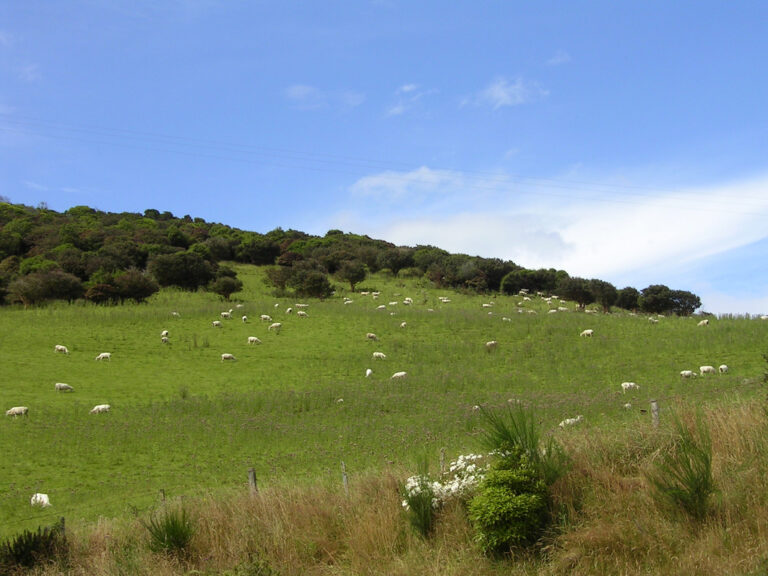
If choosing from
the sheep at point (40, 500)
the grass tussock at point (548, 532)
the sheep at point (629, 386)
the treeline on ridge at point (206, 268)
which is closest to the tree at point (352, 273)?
the treeline on ridge at point (206, 268)

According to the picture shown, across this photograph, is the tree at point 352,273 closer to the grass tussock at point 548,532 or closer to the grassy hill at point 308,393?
the grassy hill at point 308,393

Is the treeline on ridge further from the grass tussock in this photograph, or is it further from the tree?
the grass tussock

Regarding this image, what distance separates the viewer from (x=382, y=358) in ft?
97.9

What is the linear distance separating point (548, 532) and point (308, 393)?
1677cm

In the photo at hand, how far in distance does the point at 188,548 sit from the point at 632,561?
18.6 ft

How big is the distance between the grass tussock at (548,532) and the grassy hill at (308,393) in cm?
8

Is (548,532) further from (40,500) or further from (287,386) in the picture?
(287,386)

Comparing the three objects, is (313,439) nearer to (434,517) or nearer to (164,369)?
(434,517)

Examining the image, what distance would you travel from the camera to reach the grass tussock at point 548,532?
627 centimetres

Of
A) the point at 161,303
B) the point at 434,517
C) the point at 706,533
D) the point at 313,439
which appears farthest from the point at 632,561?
the point at 161,303

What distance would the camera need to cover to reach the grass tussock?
6270mm

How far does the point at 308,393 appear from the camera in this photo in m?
23.0

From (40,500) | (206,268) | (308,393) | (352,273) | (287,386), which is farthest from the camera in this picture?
(352,273)

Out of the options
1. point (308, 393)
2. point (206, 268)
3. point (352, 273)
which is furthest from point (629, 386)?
point (206, 268)
